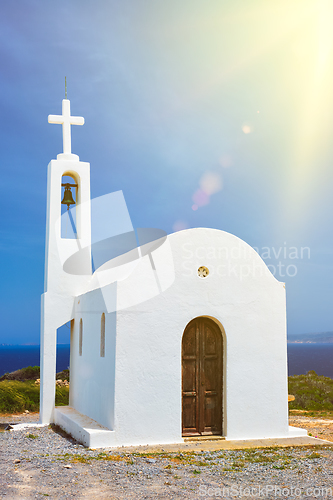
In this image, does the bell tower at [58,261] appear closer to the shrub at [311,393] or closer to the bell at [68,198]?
the bell at [68,198]

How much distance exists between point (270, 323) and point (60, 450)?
17.0 feet

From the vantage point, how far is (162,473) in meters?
7.61

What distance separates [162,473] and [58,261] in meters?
7.59

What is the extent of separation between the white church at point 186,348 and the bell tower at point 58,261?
1.81m

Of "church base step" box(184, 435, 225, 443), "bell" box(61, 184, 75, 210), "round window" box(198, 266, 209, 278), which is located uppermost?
"bell" box(61, 184, 75, 210)

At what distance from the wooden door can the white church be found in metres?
0.02

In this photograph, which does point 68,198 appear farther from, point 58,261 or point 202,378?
point 202,378

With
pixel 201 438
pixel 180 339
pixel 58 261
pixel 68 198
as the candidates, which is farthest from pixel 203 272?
pixel 68 198

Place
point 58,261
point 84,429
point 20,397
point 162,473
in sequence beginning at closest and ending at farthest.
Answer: point 162,473 < point 84,429 < point 58,261 < point 20,397

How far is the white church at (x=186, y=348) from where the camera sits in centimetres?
975

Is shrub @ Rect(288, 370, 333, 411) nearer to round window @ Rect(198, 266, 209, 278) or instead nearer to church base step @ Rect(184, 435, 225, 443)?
church base step @ Rect(184, 435, 225, 443)

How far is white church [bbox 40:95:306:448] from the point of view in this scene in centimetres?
975

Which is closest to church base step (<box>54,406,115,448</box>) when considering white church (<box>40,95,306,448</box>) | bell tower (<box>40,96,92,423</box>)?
white church (<box>40,95,306,448</box>)

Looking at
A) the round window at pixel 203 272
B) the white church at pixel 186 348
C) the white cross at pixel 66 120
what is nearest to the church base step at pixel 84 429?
the white church at pixel 186 348
